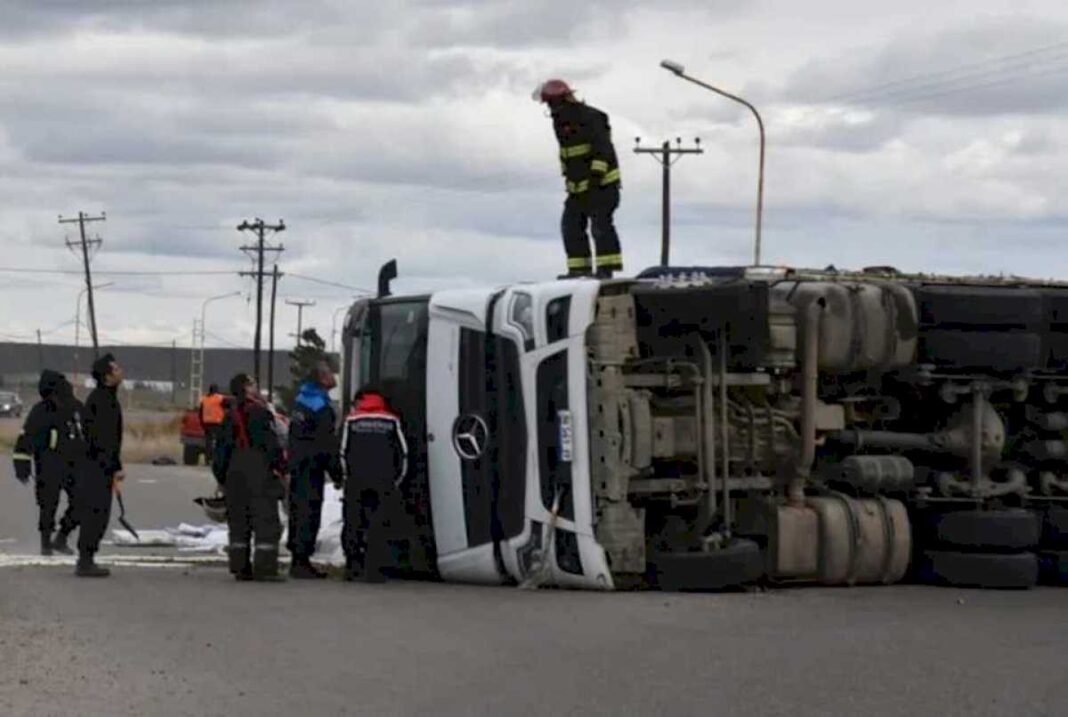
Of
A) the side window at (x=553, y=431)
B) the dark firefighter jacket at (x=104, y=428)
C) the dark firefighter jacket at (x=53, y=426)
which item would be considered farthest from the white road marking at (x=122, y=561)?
the side window at (x=553, y=431)

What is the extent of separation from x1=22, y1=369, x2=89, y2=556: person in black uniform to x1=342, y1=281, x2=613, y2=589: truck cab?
440cm

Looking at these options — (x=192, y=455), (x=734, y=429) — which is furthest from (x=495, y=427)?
(x=192, y=455)

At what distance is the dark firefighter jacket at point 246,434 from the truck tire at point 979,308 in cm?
495

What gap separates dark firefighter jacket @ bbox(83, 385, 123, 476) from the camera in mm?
16156

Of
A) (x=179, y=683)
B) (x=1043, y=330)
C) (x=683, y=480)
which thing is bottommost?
(x=179, y=683)

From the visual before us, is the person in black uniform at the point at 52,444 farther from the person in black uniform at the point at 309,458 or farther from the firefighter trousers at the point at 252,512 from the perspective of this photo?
the firefighter trousers at the point at 252,512

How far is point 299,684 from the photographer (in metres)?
10.4

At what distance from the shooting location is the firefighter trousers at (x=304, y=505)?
52.8 feet

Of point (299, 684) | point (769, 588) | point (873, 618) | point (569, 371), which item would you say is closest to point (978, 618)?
point (873, 618)

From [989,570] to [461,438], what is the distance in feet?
12.9

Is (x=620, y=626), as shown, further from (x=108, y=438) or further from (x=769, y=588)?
(x=108, y=438)

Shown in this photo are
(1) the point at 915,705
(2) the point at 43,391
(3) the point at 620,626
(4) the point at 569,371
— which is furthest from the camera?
(2) the point at 43,391

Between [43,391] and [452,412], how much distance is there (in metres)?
5.61

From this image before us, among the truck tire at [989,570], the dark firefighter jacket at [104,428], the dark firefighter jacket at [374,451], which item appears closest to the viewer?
the truck tire at [989,570]
